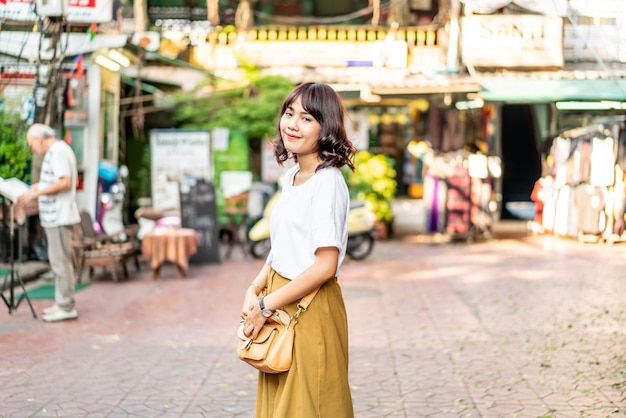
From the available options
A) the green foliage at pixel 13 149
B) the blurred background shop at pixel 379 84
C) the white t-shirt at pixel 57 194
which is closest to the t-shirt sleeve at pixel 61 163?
the white t-shirt at pixel 57 194

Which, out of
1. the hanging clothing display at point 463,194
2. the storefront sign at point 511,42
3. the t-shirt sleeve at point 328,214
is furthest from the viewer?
the hanging clothing display at point 463,194

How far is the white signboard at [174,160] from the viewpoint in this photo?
15.7 m

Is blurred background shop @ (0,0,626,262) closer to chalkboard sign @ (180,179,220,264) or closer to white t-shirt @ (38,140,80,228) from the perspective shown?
chalkboard sign @ (180,179,220,264)

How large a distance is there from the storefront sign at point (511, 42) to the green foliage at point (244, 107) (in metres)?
3.99

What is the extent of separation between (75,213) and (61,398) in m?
3.01

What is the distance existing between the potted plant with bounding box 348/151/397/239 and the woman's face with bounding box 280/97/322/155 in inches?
547

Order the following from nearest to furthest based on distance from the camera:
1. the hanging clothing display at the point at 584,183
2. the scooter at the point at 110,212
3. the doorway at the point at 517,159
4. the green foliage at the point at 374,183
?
the scooter at the point at 110,212 → the hanging clothing display at the point at 584,183 → the green foliage at the point at 374,183 → the doorway at the point at 517,159

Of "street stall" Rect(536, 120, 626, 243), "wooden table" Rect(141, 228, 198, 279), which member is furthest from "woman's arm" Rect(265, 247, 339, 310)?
"street stall" Rect(536, 120, 626, 243)

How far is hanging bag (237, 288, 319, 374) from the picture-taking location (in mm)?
3080

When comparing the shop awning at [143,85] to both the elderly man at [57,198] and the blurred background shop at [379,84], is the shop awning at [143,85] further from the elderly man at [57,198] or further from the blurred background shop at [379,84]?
the elderly man at [57,198]

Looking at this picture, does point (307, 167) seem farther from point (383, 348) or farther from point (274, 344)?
point (383, 348)

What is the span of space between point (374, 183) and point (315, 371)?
1431 centimetres

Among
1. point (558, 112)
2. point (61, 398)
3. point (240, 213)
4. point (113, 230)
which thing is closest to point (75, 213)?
point (61, 398)

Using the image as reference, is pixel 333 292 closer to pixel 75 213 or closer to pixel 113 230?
pixel 75 213
